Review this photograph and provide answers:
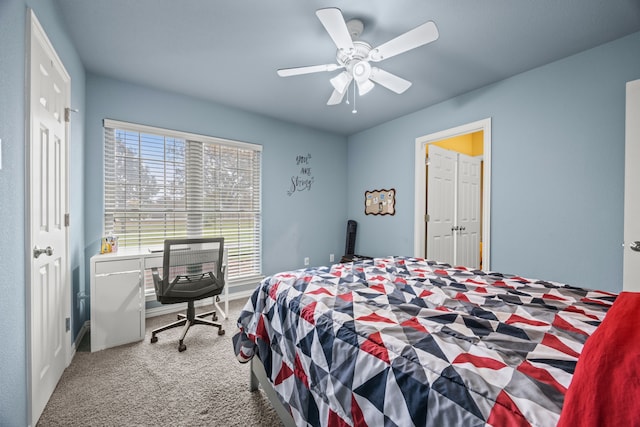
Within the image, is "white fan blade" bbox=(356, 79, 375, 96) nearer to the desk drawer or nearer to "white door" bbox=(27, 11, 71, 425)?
"white door" bbox=(27, 11, 71, 425)

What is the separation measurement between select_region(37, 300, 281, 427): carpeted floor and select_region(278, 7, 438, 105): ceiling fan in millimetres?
2146

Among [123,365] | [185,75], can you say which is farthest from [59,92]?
[123,365]

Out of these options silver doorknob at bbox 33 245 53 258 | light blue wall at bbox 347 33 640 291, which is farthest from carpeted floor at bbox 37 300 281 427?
light blue wall at bbox 347 33 640 291

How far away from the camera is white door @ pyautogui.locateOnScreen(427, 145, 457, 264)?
3561mm

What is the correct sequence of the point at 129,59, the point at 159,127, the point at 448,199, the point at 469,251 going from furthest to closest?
1. the point at 469,251
2. the point at 448,199
3. the point at 159,127
4. the point at 129,59

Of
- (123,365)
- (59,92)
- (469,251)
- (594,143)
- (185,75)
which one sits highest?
(185,75)

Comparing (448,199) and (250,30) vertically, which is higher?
(250,30)

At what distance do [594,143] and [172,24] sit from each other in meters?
3.35

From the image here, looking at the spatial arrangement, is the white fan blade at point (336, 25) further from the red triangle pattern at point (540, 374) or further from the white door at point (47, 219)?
the red triangle pattern at point (540, 374)

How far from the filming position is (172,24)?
1957mm

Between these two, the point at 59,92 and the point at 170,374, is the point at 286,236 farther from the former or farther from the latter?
the point at 59,92

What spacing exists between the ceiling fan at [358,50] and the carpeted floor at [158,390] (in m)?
2.15

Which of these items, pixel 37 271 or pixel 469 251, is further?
pixel 469 251

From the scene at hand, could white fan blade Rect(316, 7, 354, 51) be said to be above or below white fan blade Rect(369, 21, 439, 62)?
above
